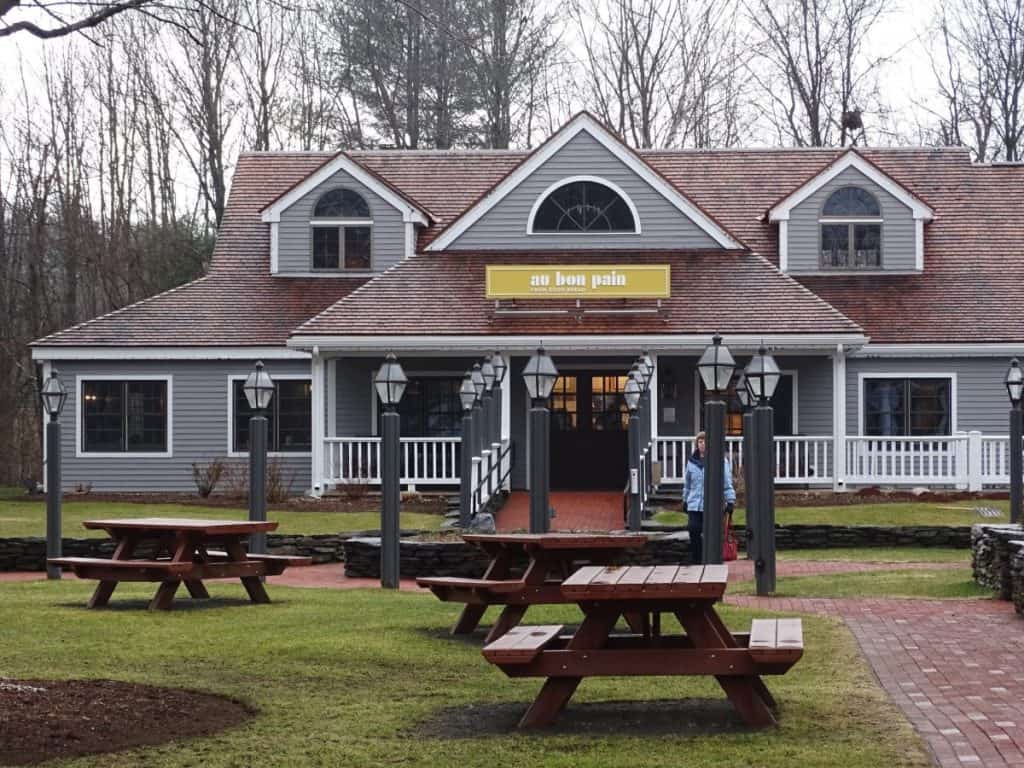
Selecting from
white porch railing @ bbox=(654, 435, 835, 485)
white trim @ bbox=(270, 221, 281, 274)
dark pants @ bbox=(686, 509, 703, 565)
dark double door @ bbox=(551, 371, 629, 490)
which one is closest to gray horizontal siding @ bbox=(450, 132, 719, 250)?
dark double door @ bbox=(551, 371, 629, 490)

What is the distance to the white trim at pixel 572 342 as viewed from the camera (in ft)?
94.3

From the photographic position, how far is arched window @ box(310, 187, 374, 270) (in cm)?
3300

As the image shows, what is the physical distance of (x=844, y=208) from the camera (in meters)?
32.7

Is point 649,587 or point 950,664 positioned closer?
point 649,587

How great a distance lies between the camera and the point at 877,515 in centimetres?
2566

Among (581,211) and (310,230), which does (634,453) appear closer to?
(581,211)

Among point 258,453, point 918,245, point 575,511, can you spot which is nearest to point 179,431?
point 575,511

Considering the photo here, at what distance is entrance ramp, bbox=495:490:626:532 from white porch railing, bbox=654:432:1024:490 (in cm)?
146

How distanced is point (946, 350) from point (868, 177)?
3970mm

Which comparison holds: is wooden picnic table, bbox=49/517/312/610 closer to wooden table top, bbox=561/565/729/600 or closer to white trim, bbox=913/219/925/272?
wooden table top, bbox=561/565/729/600

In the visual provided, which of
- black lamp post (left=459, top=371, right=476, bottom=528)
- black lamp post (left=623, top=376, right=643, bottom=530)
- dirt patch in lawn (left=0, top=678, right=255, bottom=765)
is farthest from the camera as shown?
black lamp post (left=459, top=371, right=476, bottom=528)

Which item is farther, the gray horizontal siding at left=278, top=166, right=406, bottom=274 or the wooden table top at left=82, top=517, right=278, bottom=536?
the gray horizontal siding at left=278, top=166, right=406, bottom=274

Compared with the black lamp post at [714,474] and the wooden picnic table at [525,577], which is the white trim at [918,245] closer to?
the black lamp post at [714,474]

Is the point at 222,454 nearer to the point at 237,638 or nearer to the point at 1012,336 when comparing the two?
the point at 1012,336
